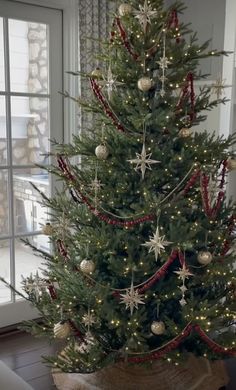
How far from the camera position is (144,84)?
5.96 feet

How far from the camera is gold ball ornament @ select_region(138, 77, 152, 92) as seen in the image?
1.82 meters

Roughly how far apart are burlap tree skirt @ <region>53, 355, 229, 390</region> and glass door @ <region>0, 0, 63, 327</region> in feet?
3.47

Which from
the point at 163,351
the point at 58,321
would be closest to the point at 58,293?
the point at 58,321

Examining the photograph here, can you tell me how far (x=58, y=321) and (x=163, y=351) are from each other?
1.66 feet

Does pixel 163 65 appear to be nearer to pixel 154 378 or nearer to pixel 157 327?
pixel 157 327

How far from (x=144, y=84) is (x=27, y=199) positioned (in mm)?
1526

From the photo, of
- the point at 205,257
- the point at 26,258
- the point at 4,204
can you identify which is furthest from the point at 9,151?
the point at 205,257

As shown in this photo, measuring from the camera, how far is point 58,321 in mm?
2055

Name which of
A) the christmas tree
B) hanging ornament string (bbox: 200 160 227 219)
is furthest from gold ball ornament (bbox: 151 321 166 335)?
hanging ornament string (bbox: 200 160 227 219)

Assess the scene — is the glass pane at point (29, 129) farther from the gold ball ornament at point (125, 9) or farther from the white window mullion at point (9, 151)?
the gold ball ornament at point (125, 9)

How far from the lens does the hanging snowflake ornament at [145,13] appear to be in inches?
71.3

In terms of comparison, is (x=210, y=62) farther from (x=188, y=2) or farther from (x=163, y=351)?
(x=163, y=351)

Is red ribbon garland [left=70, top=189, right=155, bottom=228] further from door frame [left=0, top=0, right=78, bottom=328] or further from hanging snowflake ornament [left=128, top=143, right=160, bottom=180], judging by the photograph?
door frame [left=0, top=0, right=78, bottom=328]

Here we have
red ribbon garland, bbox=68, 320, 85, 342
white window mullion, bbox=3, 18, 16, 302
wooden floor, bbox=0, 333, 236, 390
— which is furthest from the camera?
white window mullion, bbox=3, 18, 16, 302
